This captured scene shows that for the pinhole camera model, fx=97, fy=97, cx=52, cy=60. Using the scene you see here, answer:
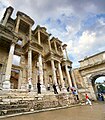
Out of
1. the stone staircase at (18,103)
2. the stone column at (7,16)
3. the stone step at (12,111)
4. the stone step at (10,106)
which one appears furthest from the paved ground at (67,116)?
the stone column at (7,16)

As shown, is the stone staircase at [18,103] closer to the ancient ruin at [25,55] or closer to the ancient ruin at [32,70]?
the ancient ruin at [32,70]

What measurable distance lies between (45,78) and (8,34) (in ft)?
29.1

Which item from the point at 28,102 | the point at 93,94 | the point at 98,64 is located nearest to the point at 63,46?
the point at 98,64

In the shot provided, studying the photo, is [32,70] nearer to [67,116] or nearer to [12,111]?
[12,111]

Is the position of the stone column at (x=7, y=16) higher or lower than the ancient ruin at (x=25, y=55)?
higher

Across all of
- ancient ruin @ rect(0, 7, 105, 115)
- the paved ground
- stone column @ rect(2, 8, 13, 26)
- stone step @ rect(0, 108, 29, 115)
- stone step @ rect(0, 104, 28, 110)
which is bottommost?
the paved ground

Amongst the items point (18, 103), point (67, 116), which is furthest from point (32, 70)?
point (67, 116)

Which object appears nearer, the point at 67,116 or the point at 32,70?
the point at 67,116

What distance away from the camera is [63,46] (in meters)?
24.1

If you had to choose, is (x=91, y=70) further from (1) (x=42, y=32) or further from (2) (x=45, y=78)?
(1) (x=42, y=32)

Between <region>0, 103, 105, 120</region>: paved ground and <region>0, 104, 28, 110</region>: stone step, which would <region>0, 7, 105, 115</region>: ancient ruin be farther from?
<region>0, 103, 105, 120</region>: paved ground

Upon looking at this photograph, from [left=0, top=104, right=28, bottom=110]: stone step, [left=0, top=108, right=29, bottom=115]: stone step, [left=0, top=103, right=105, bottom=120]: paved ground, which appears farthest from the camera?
[left=0, top=104, right=28, bottom=110]: stone step

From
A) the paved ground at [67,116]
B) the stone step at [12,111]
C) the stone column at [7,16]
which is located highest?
the stone column at [7,16]

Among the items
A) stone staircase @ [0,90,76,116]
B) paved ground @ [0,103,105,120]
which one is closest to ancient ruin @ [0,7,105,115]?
stone staircase @ [0,90,76,116]
